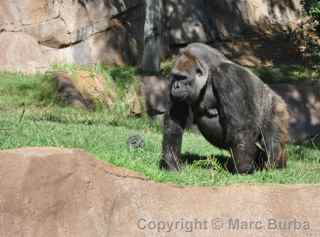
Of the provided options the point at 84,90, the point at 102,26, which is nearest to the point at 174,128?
the point at 84,90

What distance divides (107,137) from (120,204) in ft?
9.90

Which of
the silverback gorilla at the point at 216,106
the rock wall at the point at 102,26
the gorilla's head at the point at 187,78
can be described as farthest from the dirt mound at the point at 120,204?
the rock wall at the point at 102,26

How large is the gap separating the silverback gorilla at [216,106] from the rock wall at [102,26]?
785 centimetres

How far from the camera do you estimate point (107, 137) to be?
7867 mm

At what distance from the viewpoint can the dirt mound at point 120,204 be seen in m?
4.76

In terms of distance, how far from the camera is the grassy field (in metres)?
5.71

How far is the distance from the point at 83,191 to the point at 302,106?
6.99 meters

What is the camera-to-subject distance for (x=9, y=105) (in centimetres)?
1062

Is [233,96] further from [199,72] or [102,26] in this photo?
[102,26]

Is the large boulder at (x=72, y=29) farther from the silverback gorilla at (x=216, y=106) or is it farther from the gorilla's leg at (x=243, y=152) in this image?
the gorilla's leg at (x=243, y=152)

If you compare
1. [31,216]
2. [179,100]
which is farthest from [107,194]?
[179,100]

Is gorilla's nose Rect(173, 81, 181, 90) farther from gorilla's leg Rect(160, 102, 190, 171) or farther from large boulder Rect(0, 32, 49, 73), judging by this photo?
large boulder Rect(0, 32, 49, 73)

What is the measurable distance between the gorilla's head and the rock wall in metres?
7.97

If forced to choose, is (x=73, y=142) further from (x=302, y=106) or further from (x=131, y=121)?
→ (x=302, y=106)
